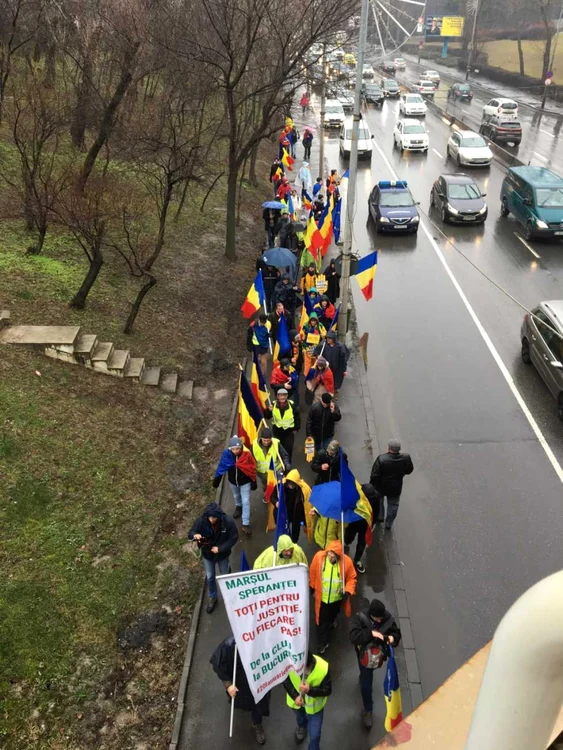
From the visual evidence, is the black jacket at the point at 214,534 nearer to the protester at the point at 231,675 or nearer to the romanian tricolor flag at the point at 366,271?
the protester at the point at 231,675

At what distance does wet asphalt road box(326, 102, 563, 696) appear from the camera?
787cm

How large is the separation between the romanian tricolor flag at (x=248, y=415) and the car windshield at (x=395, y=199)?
15288 millimetres

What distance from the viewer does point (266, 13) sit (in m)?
14.9

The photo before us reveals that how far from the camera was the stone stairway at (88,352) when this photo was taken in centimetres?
1073

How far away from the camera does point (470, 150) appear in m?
30.2

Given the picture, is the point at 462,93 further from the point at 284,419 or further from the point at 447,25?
the point at 284,419

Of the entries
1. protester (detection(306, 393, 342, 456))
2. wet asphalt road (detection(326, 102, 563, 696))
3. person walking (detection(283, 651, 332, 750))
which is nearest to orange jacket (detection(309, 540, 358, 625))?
person walking (detection(283, 651, 332, 750))

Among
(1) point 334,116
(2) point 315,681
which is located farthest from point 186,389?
(1) point 334,116

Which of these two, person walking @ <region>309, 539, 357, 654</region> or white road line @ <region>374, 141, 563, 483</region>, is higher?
person walking @ <region>309, 539, 357, 654</region>

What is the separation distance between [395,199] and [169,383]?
1428 centimetres

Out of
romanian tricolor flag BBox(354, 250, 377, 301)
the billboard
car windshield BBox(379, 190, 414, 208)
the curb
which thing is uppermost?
the billboard

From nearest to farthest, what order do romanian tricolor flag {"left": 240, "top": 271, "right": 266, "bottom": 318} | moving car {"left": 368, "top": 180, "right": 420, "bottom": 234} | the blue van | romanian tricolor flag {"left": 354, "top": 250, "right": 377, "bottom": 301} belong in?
romanian tricolor flag {"left": 240, "top": 271, "right": 266, "bottom": 318}
romanian tricolor flag {"left": 354, "top": 250, "right": 377, "bottom": 301}
the blue van
moving car {"left": 368, "top": 180, "right": 420, "bottom": 234}

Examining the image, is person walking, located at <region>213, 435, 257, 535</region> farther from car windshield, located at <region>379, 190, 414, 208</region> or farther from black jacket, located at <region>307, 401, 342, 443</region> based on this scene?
car windshield, located at <region>379, 190, 414, 208</region>

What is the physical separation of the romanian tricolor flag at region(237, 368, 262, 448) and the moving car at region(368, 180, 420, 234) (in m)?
14.4
